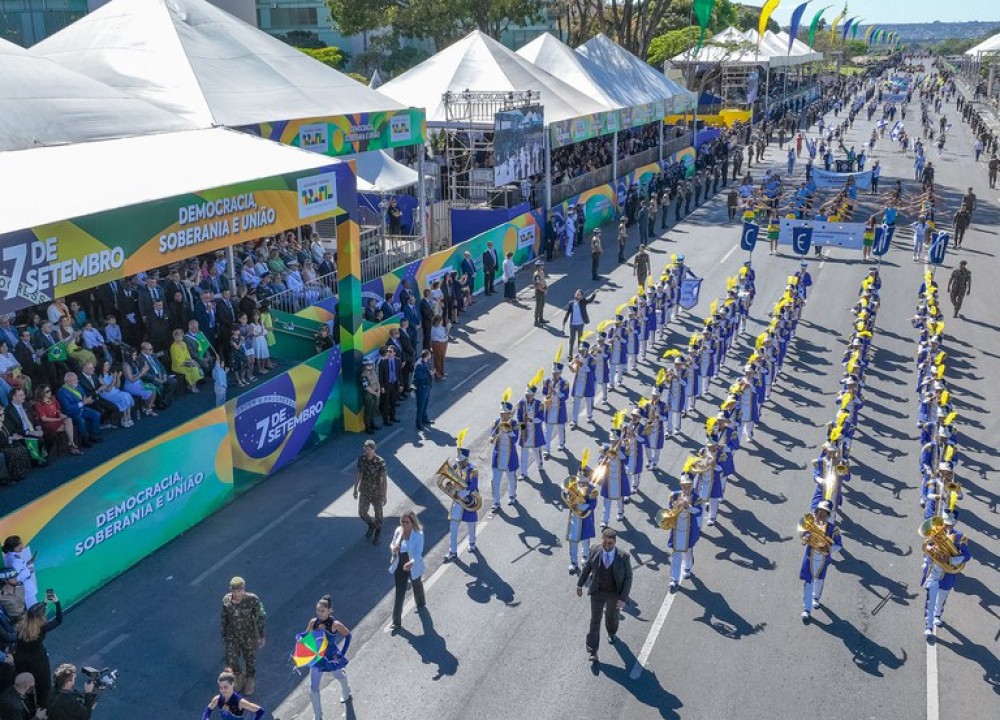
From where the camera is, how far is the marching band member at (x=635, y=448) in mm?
14047

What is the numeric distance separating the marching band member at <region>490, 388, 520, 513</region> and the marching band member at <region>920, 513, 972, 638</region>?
5.67m

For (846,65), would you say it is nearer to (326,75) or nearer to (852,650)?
(326,75)

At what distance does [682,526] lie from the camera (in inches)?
475

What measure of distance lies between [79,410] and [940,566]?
37.1 ft

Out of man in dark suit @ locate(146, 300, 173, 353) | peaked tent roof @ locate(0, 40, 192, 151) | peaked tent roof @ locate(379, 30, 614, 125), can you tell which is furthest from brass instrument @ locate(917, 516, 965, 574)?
peaked tent roof @ locate(379, 30, 614, 125)

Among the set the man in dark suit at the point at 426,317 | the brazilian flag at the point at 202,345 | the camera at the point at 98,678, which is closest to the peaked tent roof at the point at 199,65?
the man in dark suit at the point at 426,317

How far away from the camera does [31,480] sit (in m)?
12.9

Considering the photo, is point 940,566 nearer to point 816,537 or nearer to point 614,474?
point 816,537

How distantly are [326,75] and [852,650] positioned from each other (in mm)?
18690

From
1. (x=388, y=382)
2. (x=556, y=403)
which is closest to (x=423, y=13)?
(x=388, y=382)

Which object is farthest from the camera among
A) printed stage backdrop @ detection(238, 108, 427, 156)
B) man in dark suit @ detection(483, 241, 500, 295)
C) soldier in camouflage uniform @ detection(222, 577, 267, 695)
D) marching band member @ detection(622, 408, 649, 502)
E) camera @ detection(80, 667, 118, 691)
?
man in dark suit @ detection(483, 241, 500, 295)

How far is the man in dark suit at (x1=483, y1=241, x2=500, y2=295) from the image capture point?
26.2 m

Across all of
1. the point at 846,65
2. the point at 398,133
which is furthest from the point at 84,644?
the point at 846,65

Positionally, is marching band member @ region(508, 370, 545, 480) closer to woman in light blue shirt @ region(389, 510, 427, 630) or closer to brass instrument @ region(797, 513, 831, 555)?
woman in light blue shirt @ region(389, 510, 427, 630)
